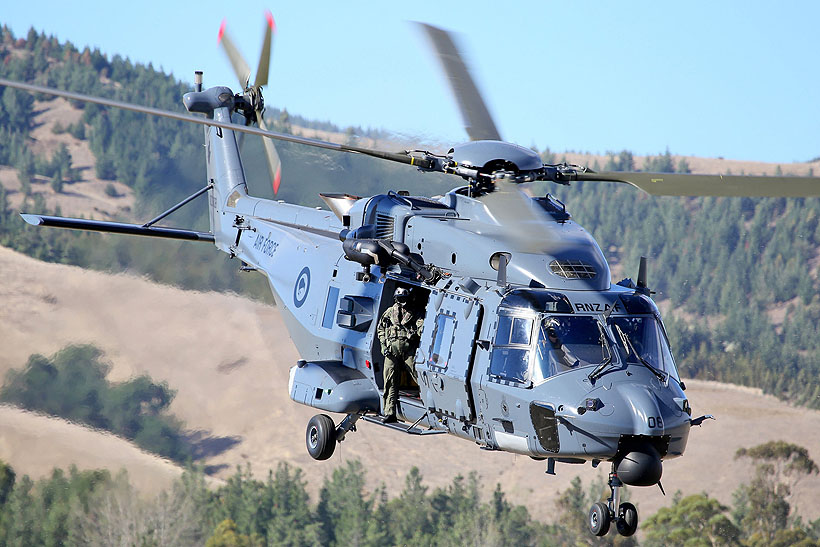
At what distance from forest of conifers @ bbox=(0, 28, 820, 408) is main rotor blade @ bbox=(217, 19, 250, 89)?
22.3m

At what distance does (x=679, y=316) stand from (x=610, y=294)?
207 feet

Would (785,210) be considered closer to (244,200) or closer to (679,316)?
(679,316)

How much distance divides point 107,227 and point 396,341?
704cm

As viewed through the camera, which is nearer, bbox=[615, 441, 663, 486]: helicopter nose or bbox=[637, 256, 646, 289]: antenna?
bbox=[615, 441, 663, 486]: helicopter nose

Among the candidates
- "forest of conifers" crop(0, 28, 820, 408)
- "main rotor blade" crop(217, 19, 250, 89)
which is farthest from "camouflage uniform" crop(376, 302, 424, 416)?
"forest of conifers" crop(0, 28, 820, 408)

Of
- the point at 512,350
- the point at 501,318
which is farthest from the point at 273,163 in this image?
the point at 512,350

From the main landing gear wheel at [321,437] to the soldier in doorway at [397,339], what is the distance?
1.23 meters

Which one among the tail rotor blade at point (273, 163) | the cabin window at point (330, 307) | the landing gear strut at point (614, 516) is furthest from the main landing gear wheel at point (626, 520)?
the tail rotor blade at point (273, 163)

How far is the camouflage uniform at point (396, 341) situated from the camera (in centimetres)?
1455

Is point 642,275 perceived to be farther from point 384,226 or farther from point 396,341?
point 384,226

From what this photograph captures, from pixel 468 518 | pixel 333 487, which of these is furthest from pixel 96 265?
pixel 468 518

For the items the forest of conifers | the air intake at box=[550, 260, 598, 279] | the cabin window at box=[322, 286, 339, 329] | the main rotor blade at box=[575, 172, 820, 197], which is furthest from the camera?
the forest of conifers

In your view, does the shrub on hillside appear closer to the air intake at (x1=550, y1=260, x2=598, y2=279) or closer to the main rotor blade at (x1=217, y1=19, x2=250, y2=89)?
the main rotor blade at (x1=217, y1=19, x2=250, y2=89)

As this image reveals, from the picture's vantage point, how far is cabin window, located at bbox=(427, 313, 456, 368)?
44.5 feet
